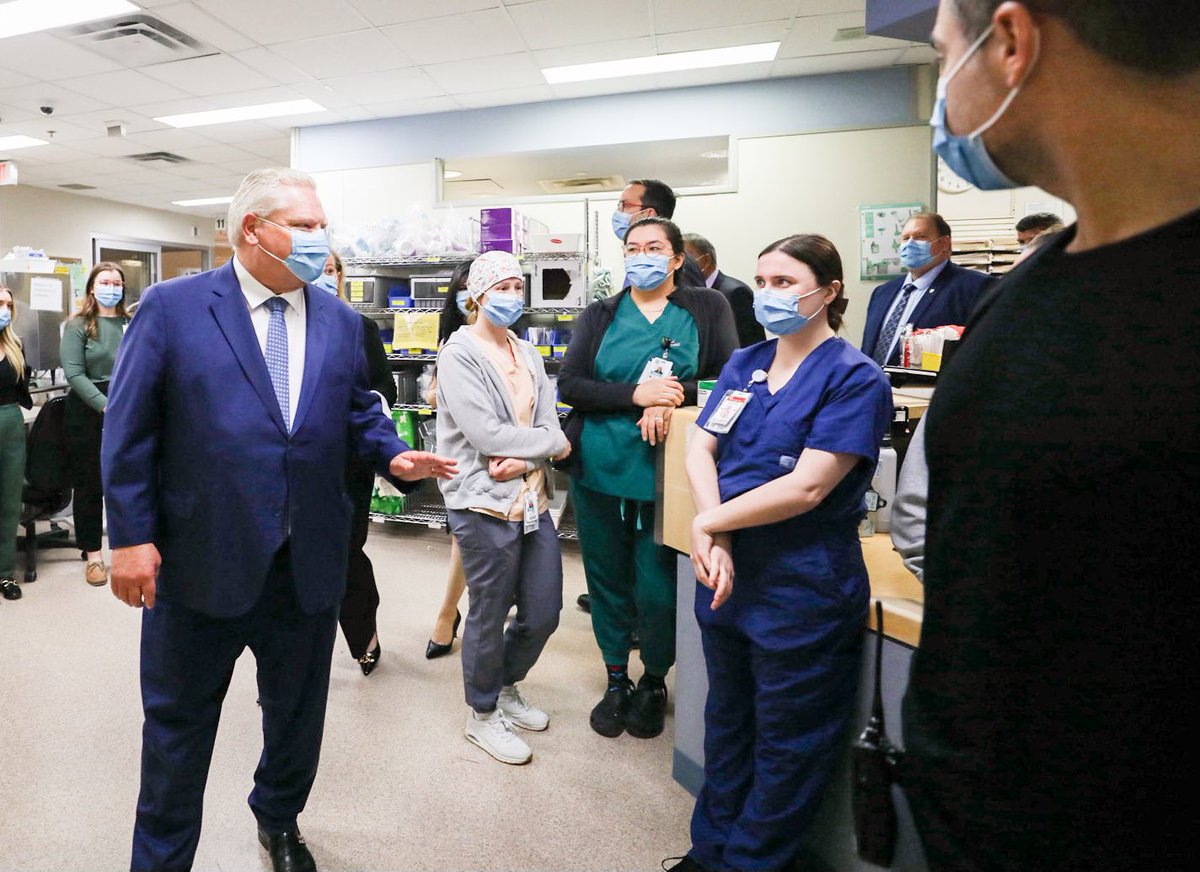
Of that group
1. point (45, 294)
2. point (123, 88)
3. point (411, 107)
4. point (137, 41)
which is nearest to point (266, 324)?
point (137, 41)

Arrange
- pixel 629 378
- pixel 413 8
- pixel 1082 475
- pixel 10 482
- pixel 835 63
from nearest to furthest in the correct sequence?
pixel 1082 475
pixel 629 378
pixel 10 482
pixel 413 8
pixel 835 63

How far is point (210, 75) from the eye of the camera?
4879 millimetres

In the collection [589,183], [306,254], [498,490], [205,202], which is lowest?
[498,490]

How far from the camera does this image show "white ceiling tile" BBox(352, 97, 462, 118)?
5512 mm

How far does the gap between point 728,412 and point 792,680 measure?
57 centimetres

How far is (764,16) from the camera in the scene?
13.3 ft

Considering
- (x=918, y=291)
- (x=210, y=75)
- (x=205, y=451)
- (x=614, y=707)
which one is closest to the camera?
(x=205, y=451)

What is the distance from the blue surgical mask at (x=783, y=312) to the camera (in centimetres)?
151

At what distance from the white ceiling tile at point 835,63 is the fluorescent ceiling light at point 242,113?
11.6ft

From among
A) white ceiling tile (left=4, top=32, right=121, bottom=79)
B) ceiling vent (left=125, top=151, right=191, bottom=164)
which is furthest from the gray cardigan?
ceiling vent (left=125, top=151, right=191, bottom=164)

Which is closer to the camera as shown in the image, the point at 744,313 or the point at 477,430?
the point at 477,430

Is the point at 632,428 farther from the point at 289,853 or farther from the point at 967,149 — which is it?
the point at 967,149

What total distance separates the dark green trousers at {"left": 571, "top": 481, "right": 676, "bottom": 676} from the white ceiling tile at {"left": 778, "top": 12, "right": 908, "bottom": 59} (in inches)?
133

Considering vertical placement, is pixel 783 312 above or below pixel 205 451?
above
